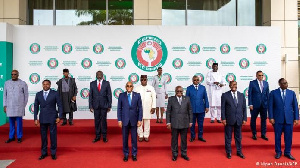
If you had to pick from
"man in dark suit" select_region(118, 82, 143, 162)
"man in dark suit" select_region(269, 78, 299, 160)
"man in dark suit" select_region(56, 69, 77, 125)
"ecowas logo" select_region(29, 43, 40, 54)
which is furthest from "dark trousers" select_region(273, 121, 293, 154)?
"ecowas logo" select_region(29, 43, 40, 54)

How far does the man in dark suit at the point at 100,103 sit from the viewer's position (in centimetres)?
637

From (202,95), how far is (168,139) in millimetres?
1382

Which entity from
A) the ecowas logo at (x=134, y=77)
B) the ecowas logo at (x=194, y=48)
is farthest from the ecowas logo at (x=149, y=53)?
the ecowas logo at (x=194, y=48)

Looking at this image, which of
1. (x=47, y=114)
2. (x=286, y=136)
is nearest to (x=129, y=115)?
(x=47, y=114)

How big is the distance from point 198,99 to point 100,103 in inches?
92.7

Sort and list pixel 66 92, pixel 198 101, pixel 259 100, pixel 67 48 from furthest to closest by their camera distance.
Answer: pixel 67 48 < pixel 66 92 < pixel 259 100 < pixel 198 101

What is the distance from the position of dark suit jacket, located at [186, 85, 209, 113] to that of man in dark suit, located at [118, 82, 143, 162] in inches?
60.4

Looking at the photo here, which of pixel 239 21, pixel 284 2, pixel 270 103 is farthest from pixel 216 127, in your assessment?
pixel 284 2

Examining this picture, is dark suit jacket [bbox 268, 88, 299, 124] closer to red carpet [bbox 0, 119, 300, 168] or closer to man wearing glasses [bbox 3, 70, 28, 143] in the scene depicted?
red carpet [bbox 0, 119, 300, 168]

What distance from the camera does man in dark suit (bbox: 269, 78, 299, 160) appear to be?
213 inches

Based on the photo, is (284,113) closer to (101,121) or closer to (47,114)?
(101,121)

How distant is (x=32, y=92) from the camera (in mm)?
8406

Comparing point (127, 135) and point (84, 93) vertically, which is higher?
point (84, 93)

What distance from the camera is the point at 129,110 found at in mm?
5383
